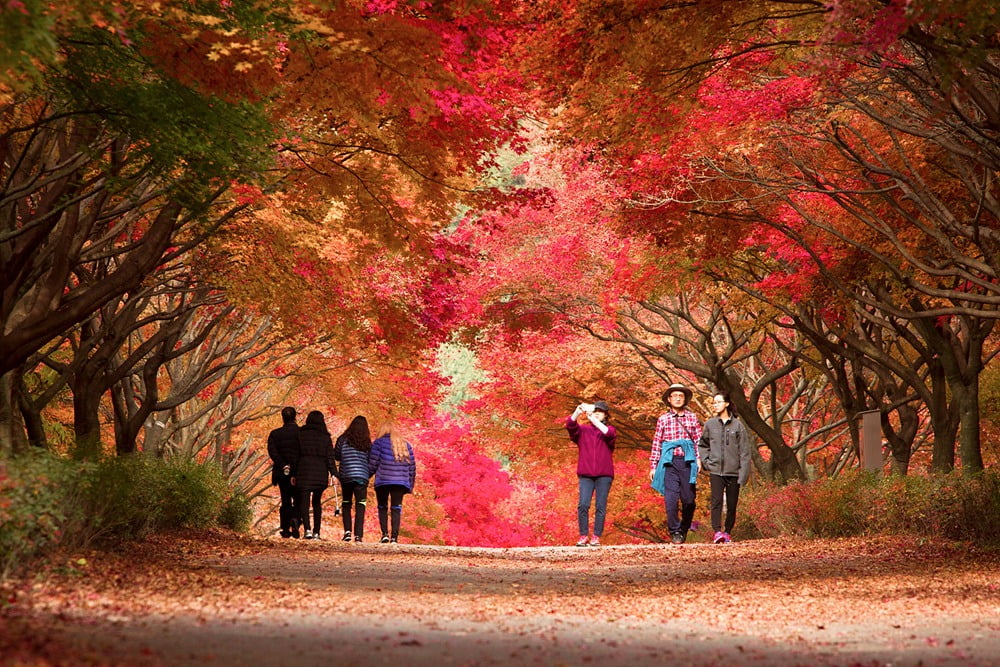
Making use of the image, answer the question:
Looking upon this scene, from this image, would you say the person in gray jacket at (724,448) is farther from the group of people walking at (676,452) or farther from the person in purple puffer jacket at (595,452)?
the person in purple puffer jacket at (595,452)

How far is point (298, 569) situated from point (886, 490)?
24.6ft

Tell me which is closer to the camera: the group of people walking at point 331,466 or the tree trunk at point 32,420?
the tree trunk at point 32,420

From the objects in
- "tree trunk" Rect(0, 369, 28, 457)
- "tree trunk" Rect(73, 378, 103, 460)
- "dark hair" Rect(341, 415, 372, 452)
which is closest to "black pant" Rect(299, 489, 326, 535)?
"dark hair" Rect(341, 415, 372, 452)

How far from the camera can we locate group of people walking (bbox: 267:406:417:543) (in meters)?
16.8

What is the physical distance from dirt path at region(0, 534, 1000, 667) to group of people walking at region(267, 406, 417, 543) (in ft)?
11.4

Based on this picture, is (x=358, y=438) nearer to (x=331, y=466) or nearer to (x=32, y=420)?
(x=331, y=466)

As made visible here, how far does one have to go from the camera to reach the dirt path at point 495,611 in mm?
5875

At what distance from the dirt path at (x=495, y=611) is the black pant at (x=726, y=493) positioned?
3461 mm

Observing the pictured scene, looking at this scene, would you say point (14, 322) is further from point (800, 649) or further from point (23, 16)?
point (800, 649)

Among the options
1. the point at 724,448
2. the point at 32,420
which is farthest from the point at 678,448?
the point at 32,420

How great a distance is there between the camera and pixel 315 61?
11.0 m

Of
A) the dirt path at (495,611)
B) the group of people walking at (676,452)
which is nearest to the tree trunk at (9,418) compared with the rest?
the dirt path at (495,611)

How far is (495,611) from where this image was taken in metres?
8.05

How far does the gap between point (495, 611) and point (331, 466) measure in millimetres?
9276
